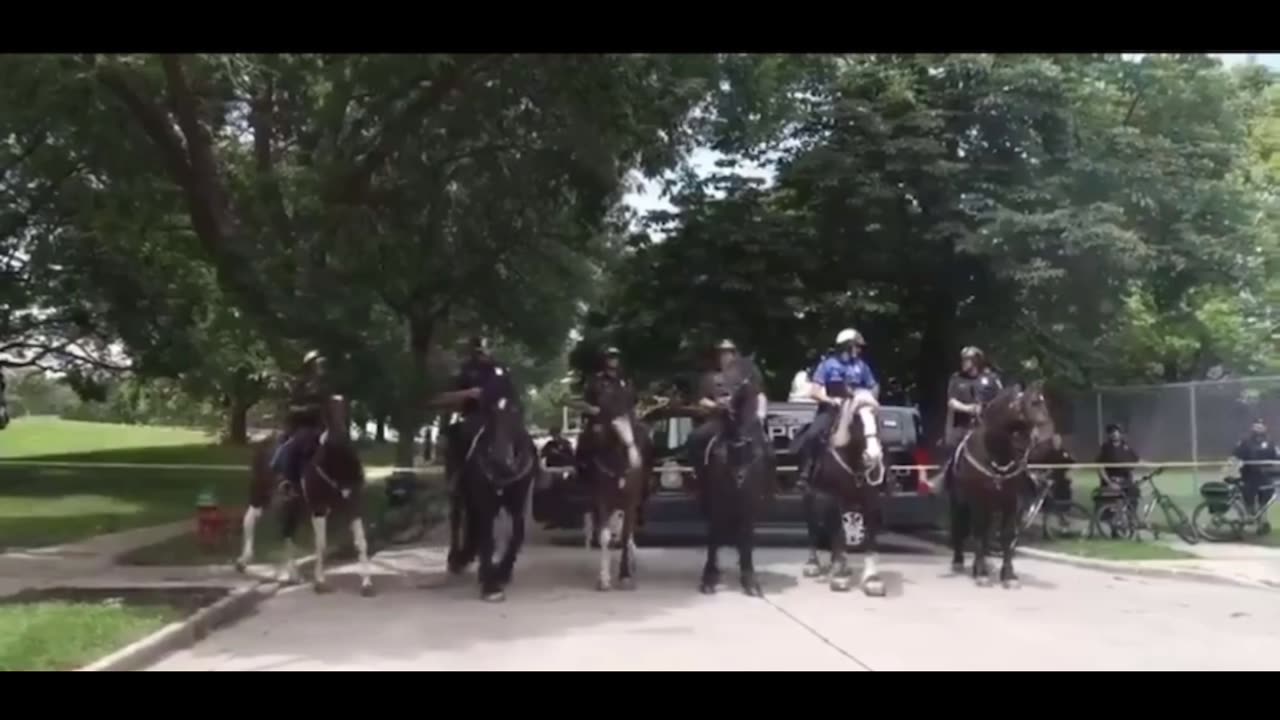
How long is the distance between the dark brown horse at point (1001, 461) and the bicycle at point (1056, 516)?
15.7 feet

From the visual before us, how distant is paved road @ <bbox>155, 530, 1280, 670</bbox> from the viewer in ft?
33.1

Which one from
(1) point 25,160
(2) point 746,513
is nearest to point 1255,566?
(2) point 746,513

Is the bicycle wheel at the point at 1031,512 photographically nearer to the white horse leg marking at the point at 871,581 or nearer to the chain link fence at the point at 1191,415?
the chain link fence at the point at 1191,415

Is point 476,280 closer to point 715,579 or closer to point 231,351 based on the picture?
point 231,351

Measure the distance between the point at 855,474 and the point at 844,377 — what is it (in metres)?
1.05

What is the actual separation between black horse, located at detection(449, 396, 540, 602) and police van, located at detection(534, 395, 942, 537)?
495 cm

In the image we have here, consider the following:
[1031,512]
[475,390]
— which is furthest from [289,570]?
[1031,512]

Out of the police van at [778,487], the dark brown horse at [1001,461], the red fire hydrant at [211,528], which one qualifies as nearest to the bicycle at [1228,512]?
the police van at [778,487]

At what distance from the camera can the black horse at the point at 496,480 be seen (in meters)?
13.8

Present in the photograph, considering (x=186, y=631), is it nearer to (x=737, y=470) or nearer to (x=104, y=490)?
(x=737, y=470)

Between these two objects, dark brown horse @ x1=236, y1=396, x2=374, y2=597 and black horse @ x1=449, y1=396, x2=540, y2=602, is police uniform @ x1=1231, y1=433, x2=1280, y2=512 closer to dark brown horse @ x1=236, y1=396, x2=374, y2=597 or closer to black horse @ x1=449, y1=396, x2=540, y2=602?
black horse @ x1=449, y1=396, x2=540, y2=602
